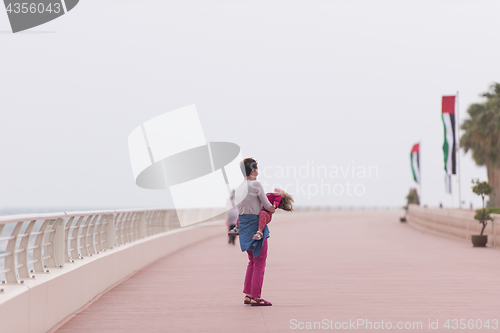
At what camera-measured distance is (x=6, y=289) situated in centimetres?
730

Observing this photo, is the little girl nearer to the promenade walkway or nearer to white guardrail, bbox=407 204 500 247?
the promenade walkway

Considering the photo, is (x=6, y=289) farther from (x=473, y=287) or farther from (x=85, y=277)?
(x=473, y=287)

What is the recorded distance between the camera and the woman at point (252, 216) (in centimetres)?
999

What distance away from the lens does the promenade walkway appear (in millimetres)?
8820

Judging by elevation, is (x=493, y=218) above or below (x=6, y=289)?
below

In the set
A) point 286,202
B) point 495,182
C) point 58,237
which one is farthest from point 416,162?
point 58,237

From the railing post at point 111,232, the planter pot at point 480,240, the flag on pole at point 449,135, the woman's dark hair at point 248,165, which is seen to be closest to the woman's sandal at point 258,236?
the woman's dark hair at point 248,165

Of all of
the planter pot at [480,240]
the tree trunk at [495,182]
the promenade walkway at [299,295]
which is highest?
the promenade walkway at [299,295]

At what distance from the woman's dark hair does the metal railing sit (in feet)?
8.51

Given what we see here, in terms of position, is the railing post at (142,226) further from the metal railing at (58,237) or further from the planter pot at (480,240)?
the planter pot at (480,240)

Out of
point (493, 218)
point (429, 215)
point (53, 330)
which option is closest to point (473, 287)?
point (53, 330)

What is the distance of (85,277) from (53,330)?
225 cm

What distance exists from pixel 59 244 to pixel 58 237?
10cm

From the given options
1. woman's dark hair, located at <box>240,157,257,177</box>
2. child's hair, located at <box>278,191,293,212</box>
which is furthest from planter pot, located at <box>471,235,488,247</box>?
woman's dark hair, located at <box>240,157,257,177</box>
